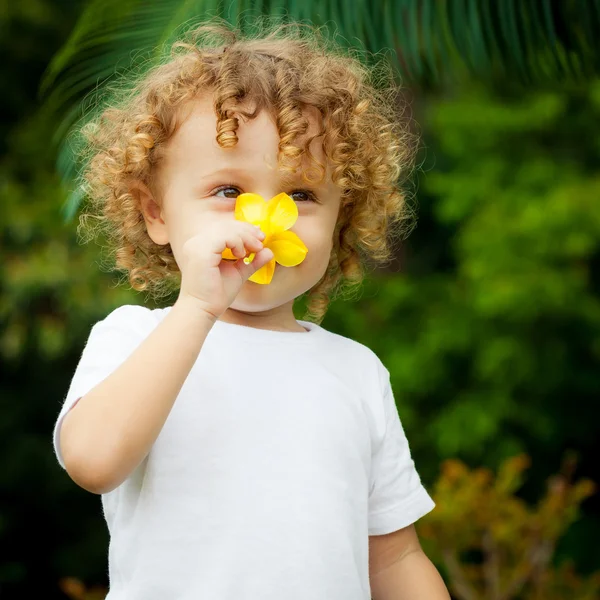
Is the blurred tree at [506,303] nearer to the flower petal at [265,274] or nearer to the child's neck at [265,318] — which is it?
the child's neck at [265,318]

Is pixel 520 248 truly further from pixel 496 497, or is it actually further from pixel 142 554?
pixel 142 554

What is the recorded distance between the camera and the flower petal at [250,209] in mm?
1389

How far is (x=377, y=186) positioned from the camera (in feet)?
5.64

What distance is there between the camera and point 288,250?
1424 millimetres

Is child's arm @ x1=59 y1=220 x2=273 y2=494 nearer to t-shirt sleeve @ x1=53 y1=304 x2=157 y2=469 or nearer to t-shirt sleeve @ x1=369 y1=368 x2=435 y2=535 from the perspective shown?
t-shirt sleeve @ x1=53 y1=304 x2=157 y2=469

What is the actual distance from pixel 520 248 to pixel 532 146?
2.63 ft

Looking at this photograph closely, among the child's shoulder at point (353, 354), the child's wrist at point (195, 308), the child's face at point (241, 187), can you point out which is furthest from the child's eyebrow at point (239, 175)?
the child's shoulder at point (353, 354)

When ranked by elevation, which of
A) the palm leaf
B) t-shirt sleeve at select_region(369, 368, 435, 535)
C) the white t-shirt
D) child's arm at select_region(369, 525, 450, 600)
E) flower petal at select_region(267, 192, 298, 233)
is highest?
flower petal at select_region(267, 192, 298, 233)

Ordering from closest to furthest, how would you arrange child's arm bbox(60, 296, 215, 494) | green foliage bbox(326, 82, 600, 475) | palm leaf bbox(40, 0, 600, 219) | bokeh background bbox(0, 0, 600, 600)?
child's arm bbox(60, 296, 215, 494) < palm leaf bbox(40, 0, 600, 219) < bokeh background bbox(0, 0, 600, 600) < green foliage bbox(326, 82, 600, 475)

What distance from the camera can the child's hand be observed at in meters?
1.32

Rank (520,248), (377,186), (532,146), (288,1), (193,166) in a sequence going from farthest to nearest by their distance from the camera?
(532,146), (520,248), (288,1), (377,186), (193,166)

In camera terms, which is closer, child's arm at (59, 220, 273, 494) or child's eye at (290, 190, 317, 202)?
child's arm at (59, 220, 273, 494)

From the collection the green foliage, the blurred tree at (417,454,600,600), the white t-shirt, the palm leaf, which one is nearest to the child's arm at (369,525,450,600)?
the white t-shirt

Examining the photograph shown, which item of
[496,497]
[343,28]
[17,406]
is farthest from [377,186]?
[17,406]
